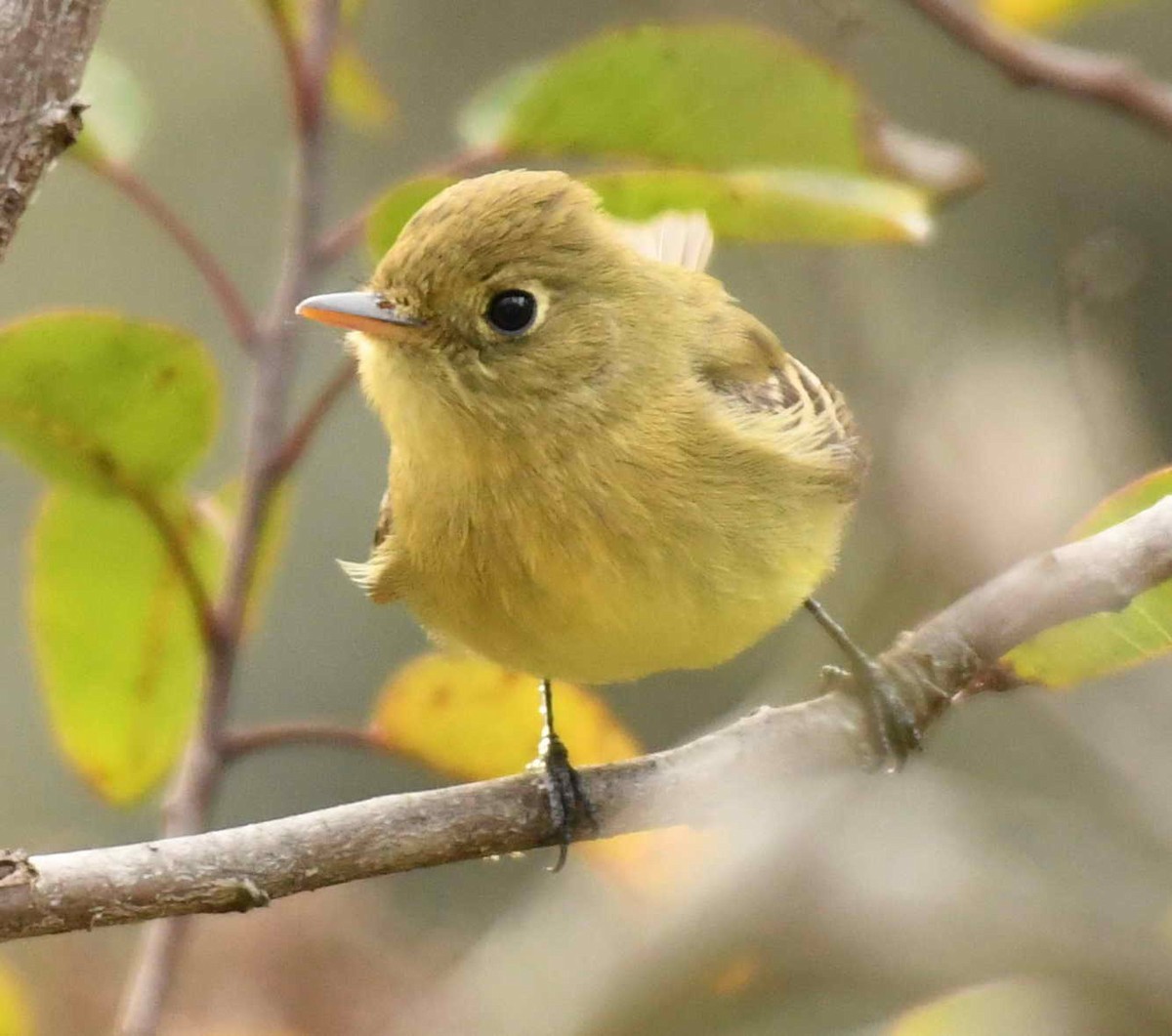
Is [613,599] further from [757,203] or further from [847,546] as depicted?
[847,546]

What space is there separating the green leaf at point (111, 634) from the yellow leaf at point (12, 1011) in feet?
0.95

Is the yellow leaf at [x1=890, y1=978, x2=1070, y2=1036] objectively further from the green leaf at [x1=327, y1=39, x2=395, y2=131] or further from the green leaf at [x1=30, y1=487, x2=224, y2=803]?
the green leaf at [x1=327, y1=39, x2=395, y2=131]

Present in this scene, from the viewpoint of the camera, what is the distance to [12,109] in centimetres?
149

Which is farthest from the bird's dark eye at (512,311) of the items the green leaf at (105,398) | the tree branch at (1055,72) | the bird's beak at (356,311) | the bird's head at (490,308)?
the tree branch at (1055,72)

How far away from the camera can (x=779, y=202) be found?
2213 millimetres

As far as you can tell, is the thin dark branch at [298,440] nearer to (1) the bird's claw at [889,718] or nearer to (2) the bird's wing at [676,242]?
(1) the bird's claw at [889,718]

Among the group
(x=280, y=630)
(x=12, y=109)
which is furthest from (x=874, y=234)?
(x=280, y=630)

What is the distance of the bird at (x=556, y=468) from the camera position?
214 cm

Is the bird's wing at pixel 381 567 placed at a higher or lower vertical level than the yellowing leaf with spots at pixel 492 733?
higher

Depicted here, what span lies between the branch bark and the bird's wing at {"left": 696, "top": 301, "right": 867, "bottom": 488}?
1126mm

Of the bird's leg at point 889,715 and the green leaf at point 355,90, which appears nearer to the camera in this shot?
the bird's leg at point 889,715

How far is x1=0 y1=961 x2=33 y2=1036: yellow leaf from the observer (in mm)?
2271

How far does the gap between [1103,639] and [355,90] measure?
55.9 inches

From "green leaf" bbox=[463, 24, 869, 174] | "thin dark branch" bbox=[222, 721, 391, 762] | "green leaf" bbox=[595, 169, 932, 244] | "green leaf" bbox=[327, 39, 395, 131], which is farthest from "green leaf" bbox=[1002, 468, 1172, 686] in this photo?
"green leaf" bbox=[327, 39, 395, 131]
